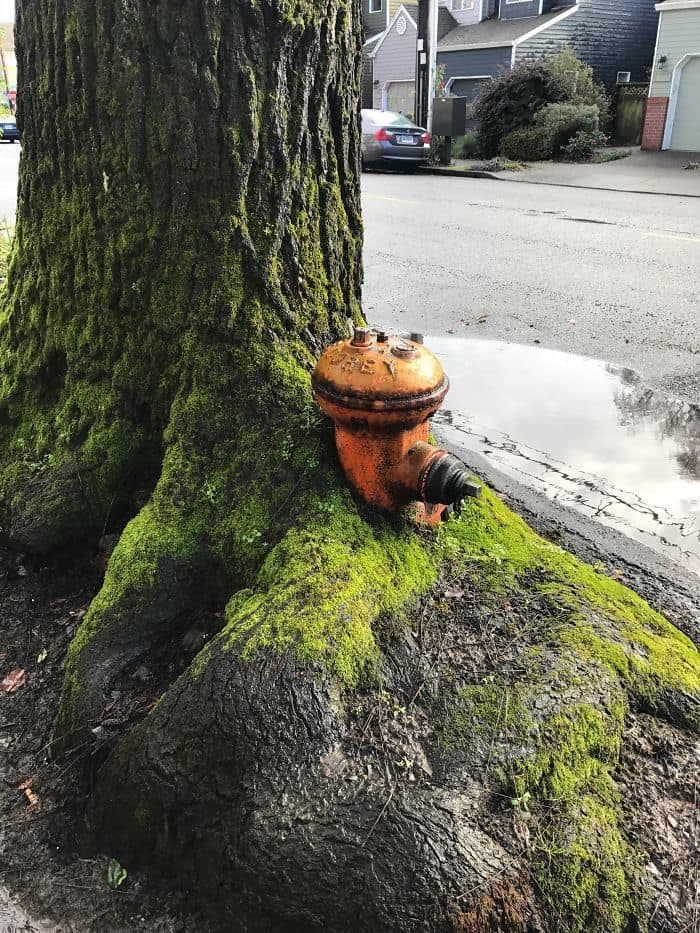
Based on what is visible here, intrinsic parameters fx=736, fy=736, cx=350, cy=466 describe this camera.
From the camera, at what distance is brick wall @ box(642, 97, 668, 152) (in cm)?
2131

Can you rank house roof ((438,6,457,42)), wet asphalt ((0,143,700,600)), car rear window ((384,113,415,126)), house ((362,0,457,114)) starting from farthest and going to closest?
1. house ((362,0,457,114))
2. house roof ((438,6,457,42))
3. car rear window ((384,113,415,126))
4. wet asphalt ((0,143,700,600))

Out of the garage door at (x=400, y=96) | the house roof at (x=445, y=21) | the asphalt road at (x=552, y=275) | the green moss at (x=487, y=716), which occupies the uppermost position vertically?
the house roof at (x=445, y=21)

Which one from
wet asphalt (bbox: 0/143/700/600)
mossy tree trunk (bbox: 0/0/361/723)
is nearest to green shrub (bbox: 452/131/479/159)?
wet asphalt (bbox: 0/143/700/600)

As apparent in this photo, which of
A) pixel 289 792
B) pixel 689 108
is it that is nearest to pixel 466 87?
pixel 689 108

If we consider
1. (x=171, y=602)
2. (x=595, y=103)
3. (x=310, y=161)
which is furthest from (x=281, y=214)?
(x=595, y=103)

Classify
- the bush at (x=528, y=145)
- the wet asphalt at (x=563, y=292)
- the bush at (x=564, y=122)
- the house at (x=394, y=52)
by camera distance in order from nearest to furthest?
the wet asphalt at (x=563, y=292) → the bush at (x=564, y=122) → the bush at (x=528, y=145) → the house at (x=394, y=52)

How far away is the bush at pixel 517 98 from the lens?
71.8ft

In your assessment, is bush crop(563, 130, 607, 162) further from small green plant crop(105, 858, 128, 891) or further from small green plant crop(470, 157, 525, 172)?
small green plant crop(105, 858, 128, 891)

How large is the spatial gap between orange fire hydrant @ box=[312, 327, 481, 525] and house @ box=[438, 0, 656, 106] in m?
27.7

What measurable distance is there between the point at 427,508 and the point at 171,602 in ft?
3.05

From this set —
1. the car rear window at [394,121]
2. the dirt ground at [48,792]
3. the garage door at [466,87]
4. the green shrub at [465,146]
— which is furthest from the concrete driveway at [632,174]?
the dirt ground at [48,792]

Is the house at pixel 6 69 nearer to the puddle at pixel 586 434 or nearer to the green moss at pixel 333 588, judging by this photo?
the puddle at pixel 586 434

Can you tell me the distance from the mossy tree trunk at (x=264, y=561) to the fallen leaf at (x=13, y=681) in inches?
16.9

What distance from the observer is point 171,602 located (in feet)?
8.23
